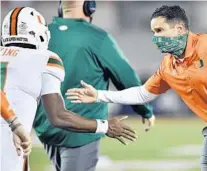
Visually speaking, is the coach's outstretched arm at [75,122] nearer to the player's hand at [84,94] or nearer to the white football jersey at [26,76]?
the white football jersey at [26,76]

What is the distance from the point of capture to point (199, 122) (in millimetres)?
12578

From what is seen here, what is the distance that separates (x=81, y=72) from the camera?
443cm

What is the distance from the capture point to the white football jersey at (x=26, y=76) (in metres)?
3.38

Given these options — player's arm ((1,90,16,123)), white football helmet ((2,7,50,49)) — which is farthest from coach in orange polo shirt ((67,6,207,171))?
player's arm ((1,90,16,123))

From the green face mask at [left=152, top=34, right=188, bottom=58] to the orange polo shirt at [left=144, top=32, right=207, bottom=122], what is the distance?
0.03 metres

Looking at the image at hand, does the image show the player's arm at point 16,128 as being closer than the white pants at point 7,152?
Yes

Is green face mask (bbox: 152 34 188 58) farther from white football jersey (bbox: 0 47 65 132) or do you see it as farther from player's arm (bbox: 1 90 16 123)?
player's arm (bbox: 1 90 16 123)

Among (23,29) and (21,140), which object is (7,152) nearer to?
(21,140)

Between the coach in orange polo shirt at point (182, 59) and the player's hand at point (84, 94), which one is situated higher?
the coach in orange polo shirt at point (182, 59)

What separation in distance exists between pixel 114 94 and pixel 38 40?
2.83 ft

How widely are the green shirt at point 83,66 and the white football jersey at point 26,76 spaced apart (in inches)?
37.2

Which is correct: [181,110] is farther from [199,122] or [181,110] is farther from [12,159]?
[12,159]

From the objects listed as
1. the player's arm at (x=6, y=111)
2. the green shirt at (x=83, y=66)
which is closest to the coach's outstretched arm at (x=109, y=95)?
the green shirt at (x=83, y=66)

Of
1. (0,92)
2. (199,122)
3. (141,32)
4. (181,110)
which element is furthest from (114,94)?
(141,32)
